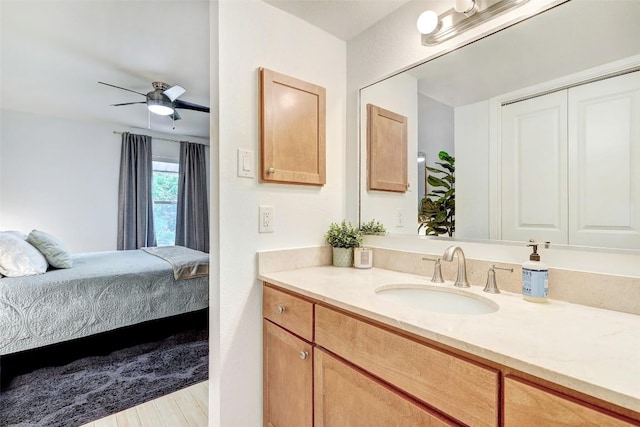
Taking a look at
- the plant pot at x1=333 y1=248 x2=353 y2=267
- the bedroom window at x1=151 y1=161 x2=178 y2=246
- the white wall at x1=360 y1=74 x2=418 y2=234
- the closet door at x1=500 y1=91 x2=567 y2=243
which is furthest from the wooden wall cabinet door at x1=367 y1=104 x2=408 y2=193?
the bedroom window at x1=151 y1=161 x2=178 y2=246

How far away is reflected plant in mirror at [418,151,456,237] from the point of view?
1.37 m

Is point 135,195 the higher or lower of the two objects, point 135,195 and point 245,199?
the higher

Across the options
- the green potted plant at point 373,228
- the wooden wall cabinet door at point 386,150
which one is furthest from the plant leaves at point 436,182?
the green potted plant at point 373,228

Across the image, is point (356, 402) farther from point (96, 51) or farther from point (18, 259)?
point (96, 51)

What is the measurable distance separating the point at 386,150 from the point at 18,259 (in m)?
2.72

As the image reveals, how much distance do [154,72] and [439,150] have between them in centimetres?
257

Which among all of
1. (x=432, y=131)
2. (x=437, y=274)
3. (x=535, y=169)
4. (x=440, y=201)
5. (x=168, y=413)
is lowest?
(x=168, y=413)

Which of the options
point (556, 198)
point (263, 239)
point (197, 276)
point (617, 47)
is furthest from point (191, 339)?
point (617, 47)

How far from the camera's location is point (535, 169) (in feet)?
3.59

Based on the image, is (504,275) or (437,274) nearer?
(504,275)

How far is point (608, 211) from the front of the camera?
941 mm

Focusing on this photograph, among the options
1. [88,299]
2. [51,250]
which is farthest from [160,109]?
[88,299]

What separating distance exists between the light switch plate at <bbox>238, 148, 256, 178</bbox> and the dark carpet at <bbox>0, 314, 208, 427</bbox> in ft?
4.99

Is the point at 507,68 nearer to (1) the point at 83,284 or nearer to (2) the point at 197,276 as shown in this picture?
(2) the point at 197,276
